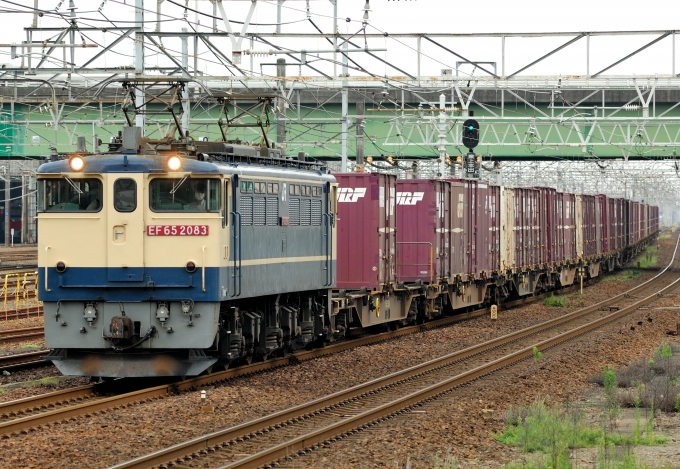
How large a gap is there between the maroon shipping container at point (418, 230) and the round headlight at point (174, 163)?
36.2 feet

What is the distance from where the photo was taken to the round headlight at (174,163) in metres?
14.8

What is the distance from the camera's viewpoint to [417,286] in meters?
25.1

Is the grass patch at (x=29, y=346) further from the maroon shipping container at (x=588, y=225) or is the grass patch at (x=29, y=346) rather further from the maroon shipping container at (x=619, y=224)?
the maroon shipping container at (x=619, y=224)

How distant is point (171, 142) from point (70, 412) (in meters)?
4.39

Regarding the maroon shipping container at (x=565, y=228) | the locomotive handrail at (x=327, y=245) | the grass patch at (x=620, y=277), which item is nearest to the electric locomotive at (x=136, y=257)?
the locomotive handrail at (x=327, y=245)

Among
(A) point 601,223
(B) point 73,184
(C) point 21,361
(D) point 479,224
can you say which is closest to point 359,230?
(C) point 21,361

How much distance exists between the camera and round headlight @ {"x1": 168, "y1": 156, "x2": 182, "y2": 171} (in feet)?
48.5

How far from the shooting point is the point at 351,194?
22578 millimetres

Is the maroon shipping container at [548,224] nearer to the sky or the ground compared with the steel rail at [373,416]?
nearer to the sky

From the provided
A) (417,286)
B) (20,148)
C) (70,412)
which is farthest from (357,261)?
(20,148)

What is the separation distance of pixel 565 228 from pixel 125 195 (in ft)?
92.1

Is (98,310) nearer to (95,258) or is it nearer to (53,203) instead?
(95,258)

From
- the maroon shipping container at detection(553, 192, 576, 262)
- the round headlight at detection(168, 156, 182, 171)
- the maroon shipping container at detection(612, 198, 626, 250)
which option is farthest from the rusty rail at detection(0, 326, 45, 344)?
the maroon shipping container at detection(612, 198, 626, 250)

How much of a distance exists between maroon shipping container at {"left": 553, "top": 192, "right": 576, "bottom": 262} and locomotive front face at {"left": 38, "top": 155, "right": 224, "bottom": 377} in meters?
25.8
